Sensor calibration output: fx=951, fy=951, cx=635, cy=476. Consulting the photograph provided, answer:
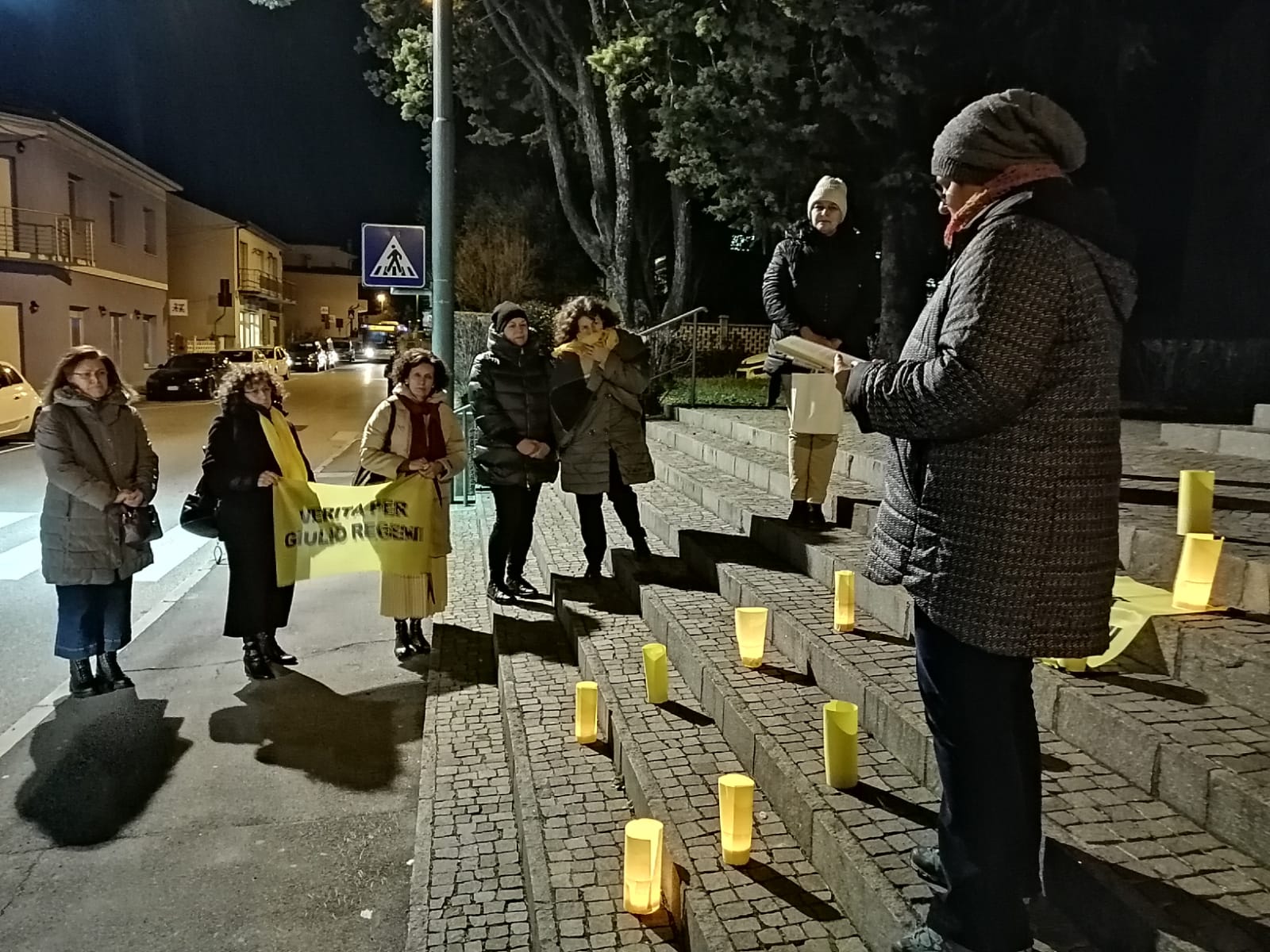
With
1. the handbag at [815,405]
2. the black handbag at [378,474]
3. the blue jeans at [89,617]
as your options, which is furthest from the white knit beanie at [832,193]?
the blue jeans at [89,617]

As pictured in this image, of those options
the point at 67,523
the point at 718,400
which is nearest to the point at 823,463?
the point at 67,523

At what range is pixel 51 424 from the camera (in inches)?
203

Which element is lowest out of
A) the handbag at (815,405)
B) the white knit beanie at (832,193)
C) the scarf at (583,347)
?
the handbag at (815,405)

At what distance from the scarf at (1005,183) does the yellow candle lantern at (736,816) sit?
1.80 metres

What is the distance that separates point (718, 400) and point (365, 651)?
785 centimetres

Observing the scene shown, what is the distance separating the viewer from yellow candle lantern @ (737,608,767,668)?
437 cm

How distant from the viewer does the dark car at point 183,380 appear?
87.7 feet

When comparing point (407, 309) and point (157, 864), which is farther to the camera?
point (407, 309)

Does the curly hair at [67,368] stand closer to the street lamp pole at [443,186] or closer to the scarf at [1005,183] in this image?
the street lamp pole at [443,186]

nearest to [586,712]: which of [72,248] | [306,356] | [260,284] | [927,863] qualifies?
[927,863]

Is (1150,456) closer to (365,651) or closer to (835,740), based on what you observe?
(835,740)

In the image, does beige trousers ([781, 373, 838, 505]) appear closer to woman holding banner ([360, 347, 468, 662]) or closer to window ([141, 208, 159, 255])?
woman holding banner ([360, 347, 468, 662])

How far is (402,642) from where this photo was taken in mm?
6168

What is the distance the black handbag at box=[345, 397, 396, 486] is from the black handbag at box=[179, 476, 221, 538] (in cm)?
86
